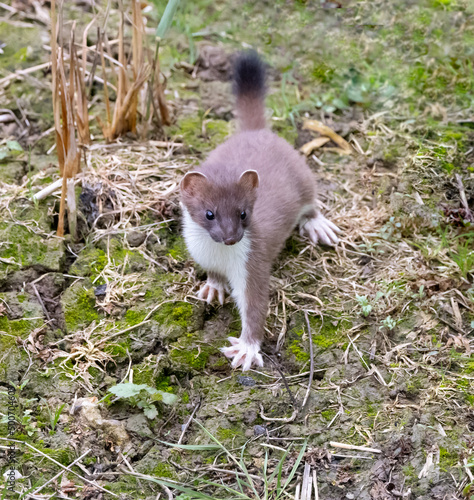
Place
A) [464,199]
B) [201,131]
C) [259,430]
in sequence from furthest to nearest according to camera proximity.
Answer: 1. [201,131]
2. [464,199]
3. [259,430]

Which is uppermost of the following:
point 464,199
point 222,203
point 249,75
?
point 249,75

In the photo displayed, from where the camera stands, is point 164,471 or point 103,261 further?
point 103,261

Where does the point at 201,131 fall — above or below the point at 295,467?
above

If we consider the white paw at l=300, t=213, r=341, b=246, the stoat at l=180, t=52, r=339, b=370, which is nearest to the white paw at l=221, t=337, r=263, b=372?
the stoat at l=180, t=52, r=339, b=370

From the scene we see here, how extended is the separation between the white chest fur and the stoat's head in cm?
13

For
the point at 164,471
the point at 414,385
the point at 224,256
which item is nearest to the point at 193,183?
the point at 224,256

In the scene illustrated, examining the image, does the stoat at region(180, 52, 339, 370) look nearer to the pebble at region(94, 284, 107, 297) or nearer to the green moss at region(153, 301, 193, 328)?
the green moss at region(153, 301, 193, 328)

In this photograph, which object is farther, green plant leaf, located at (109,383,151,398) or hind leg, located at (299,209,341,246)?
hind leg, located at (299,209,341,246)

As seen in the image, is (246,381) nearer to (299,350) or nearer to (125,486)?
(299,350)

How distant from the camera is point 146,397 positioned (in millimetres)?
2773

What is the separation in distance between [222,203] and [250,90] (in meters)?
1.30

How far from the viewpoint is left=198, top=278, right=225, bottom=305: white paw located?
133 inches

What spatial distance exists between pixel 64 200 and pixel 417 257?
2145 millimetres

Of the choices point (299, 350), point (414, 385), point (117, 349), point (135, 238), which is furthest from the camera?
point (135, 238)
